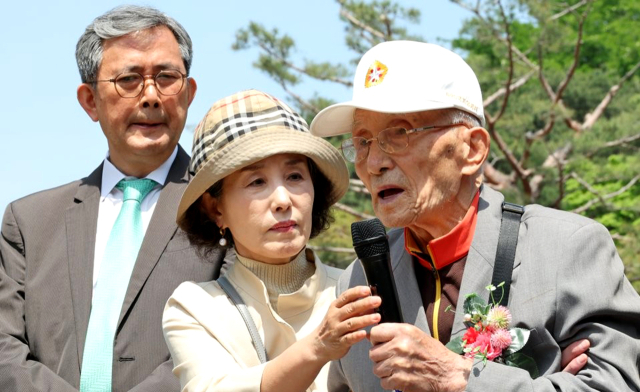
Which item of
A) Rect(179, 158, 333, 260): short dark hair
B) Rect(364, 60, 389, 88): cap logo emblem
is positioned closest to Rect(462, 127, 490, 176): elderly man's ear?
Rect(364, 60, 389, 88): cap logo emblem

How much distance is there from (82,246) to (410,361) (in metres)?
2.48

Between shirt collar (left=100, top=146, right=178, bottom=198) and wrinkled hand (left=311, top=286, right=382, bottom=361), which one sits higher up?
wrinkled hand (left=311, top=286, right=382, bottom=361)

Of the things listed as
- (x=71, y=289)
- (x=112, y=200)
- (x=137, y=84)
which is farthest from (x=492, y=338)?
(x=137, y=84)

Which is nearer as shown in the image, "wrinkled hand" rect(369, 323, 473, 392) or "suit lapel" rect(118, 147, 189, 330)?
"wrinkled hand" rect(369, 323, 473, 392)

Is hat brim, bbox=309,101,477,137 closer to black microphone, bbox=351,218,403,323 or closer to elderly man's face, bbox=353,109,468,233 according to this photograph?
elderly man's face, bbox=353,109,468,233

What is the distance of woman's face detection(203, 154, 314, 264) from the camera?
3.77 metres

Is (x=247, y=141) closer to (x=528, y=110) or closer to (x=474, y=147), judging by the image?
(x=474, y=147)

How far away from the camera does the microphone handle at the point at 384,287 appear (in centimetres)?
291

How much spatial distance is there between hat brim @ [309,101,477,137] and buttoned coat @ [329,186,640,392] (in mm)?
460

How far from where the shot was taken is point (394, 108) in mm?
3252

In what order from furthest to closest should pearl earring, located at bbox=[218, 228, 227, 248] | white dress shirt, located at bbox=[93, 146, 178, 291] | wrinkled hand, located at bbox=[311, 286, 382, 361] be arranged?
white dress shirt, located at bbox=[93, 146, 178, 291]
pearl earring, located at bbox=[218, 228, 227, 248]
wrinkled hand, located at bbox=[311, 286, 382, 361]

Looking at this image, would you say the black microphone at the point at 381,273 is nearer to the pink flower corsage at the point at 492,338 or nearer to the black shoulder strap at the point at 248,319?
the pink flower corsage at the point at 492,338

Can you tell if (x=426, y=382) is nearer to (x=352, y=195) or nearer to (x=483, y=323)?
(x=483, y=323)

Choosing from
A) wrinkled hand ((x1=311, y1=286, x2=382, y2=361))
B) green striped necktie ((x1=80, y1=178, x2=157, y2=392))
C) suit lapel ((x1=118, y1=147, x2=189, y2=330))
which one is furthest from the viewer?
suit lapel ((x1=118, y1=147, x2=189, y2=330))
